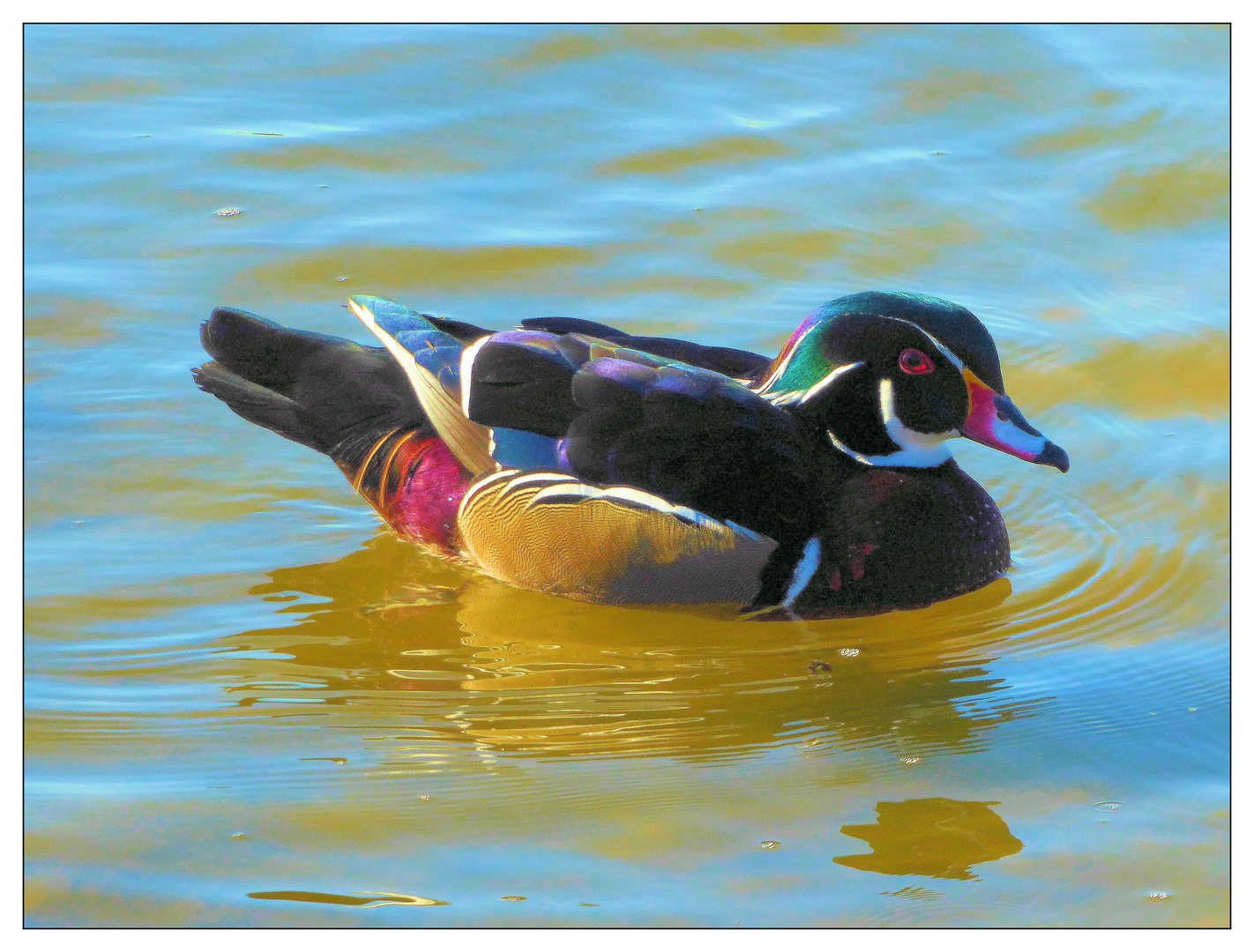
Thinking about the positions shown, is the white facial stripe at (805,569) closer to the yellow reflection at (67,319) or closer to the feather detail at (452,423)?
the feather detail at (452,423)

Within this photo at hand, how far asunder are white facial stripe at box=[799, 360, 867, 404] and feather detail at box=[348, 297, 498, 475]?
1.16 m

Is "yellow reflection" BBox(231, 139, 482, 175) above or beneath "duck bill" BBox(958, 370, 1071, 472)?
above

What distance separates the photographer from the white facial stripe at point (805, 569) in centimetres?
554

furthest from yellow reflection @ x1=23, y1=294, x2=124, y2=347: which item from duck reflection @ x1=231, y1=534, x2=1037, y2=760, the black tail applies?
duck reflection @ x1=231, y1=534, x2=1037, y2=760

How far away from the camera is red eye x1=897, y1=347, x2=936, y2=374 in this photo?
5562 mm

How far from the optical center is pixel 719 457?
541 centimetres

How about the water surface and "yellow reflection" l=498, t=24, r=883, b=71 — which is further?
"yellow reflection" l=498, t=24, r=883, b=71

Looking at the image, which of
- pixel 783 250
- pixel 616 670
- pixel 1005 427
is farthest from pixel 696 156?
pixel 616 670

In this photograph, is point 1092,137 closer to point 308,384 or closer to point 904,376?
point 904,376

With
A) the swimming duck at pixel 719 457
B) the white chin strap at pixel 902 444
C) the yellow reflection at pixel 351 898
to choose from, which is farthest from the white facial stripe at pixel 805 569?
the yellow reflection at pixel 351 898

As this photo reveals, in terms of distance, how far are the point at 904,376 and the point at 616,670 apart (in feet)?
4.78

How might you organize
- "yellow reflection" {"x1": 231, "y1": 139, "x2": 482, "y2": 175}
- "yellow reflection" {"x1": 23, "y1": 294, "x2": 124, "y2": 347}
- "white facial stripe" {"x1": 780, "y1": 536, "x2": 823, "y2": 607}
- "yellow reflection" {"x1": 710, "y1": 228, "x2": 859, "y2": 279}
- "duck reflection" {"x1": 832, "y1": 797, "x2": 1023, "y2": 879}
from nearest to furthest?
"duck reflection" {"x1": 832, "y1": 797, "x2": 1023, "y2": 879} < "white facial stripe" {"x1": 780, "y1": 536, "x2": 823, "y2": 607} < "yellow reflection" {"x1": 23, "y1": 294, "x2": 124, "y2": 347} < "yellow reflection" {"x1": 710, "y1": 228, "x2": 859, "y2": 279} < "yellow reflection" {"x1": 231, "y1": 139, "x2": 482, "y2": 175}

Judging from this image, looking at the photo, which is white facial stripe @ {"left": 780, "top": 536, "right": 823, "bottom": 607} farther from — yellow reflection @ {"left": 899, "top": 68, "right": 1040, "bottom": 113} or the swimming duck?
yellow reflection @ {"left": 899, "top": 68, "right": 1040, "bottom": 113}

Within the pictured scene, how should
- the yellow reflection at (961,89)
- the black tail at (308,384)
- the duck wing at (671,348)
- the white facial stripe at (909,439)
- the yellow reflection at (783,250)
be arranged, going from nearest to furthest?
the white facial stripe at (909,439) → the duck wing at (671,348) → the black tail at (308,384) → the yellow reflection at (783,250) → the yellow reflection at (961,89)
